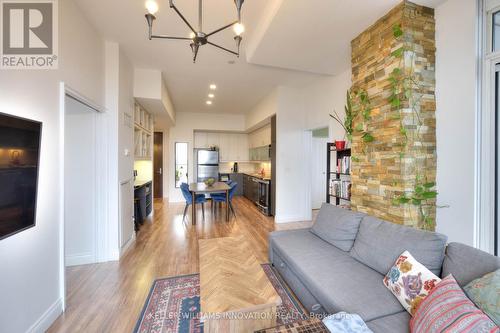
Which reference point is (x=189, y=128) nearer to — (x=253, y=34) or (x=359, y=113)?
(x=253, y=34)

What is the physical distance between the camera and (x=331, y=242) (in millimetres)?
2334

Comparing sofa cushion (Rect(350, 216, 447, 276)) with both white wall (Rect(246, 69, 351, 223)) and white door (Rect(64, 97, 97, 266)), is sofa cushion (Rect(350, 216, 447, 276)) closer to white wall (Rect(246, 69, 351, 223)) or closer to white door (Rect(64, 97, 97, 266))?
white wall (Rect(246, 69, 351, 223))

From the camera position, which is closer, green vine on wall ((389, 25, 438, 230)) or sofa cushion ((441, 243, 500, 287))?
sofa cushion ((441, 243, 500, 287))

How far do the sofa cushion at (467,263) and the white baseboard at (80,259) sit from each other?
3763mm

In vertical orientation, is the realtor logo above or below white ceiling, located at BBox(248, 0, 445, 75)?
below

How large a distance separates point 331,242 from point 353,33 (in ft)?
8.16

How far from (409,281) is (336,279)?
48 centimetres

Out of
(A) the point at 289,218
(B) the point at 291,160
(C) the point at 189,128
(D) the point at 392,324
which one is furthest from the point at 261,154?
(D) the point at 392,324

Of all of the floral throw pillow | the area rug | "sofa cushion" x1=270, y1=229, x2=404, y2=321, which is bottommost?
the area rug

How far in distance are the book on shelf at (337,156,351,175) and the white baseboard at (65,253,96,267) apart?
375cm

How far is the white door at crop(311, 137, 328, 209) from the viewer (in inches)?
229

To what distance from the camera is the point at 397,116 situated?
2088 mm

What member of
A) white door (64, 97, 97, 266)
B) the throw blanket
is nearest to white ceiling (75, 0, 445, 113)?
white door (64, 97, 97, 266)

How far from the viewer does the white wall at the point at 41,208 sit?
1.39m
